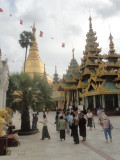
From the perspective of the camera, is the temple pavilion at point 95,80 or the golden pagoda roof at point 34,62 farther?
the golden pagoda roof at point 34,62

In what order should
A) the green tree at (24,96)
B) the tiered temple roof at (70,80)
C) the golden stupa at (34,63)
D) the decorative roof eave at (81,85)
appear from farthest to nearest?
1. the golden stupa at (34,63)
2. the tiered temple roof at (70,80)
3. the decorative roof eave at (81,85)
4. the green tree at (24,96)

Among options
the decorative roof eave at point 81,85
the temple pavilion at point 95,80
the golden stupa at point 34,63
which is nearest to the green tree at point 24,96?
→ the temple pavilion at point 95,80

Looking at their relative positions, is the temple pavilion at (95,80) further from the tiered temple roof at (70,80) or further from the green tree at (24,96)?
the green tree at (24,96)

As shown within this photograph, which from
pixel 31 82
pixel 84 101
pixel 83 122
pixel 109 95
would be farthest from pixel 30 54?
pixel 83 122

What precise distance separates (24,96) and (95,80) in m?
17.7

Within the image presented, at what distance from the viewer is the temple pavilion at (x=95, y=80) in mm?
29406

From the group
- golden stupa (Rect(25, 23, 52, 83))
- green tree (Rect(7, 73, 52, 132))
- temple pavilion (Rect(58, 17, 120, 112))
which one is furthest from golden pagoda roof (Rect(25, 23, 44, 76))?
green tree (Rect(7, 73, 52, 132))

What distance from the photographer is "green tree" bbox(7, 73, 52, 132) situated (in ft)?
44.8

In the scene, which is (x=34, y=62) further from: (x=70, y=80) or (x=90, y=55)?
(x=90, y=55)

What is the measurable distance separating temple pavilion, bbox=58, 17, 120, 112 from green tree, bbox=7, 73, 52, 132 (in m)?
15.5

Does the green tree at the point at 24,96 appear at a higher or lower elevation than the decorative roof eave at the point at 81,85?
lower

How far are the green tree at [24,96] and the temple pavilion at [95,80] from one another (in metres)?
15.5

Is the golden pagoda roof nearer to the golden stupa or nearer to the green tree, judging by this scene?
the golden stupa

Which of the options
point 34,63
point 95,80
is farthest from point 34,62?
point 95,80
